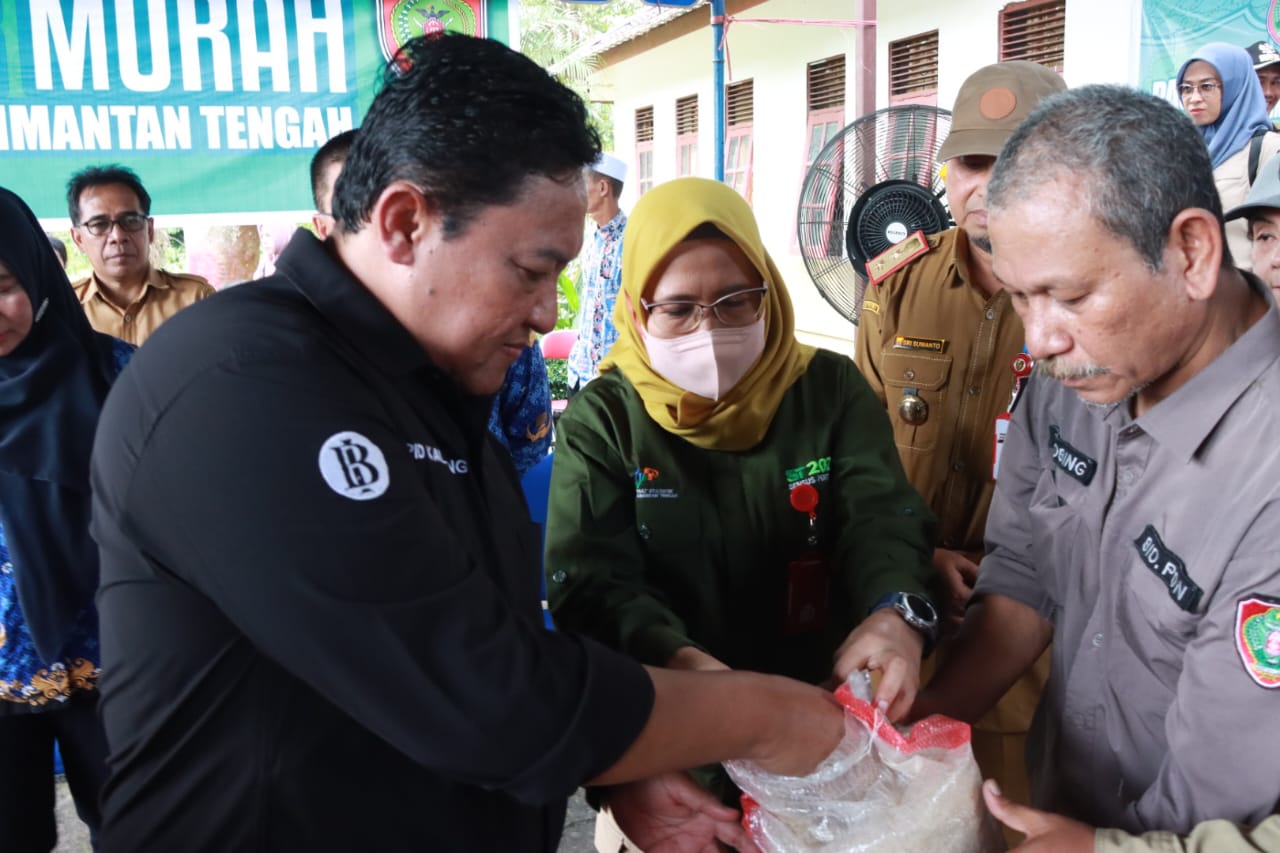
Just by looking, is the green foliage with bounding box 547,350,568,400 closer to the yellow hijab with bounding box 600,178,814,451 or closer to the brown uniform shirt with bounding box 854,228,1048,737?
the brown uniform shirt with bounding box 854,228,1048,737

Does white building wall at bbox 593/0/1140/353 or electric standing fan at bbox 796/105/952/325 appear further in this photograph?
white building wall at bbox 593/0/1140/353

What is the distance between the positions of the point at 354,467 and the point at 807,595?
1066 mm

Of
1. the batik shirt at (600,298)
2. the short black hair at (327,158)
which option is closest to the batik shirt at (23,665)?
the short black hair at (327,158)

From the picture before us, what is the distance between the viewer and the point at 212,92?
4.07 m

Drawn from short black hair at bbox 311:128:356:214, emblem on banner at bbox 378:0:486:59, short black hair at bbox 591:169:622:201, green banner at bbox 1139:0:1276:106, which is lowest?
short black hair at bbox 311:128:356:214

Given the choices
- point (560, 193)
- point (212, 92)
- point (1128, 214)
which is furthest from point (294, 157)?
point (1128, 214)

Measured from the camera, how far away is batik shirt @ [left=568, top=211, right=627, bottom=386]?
5176 mm

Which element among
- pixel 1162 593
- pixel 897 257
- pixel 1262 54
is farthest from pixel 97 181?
pixel 1262 54

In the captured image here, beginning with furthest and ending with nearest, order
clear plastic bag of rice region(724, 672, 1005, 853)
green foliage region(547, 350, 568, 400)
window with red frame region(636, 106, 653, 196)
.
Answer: window with red frame region(636, 106, 653, 196)
green foliage region(547, 350, 568, 400)
clear plastic bag of rice region(724, 672, 1005, 853)

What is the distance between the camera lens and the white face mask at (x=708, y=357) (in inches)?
71.6

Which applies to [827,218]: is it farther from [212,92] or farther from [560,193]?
[560,193]

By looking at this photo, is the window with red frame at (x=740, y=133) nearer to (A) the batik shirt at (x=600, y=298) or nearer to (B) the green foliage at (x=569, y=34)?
(B) the green foliage at (x=569, y=34)

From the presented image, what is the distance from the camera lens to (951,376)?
2.67m

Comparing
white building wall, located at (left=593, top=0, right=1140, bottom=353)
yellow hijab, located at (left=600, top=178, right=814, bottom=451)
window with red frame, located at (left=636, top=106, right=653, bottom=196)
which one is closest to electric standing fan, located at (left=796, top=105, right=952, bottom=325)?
white building wall, located at (left=593, top=0, right=1140, bottom=353)
